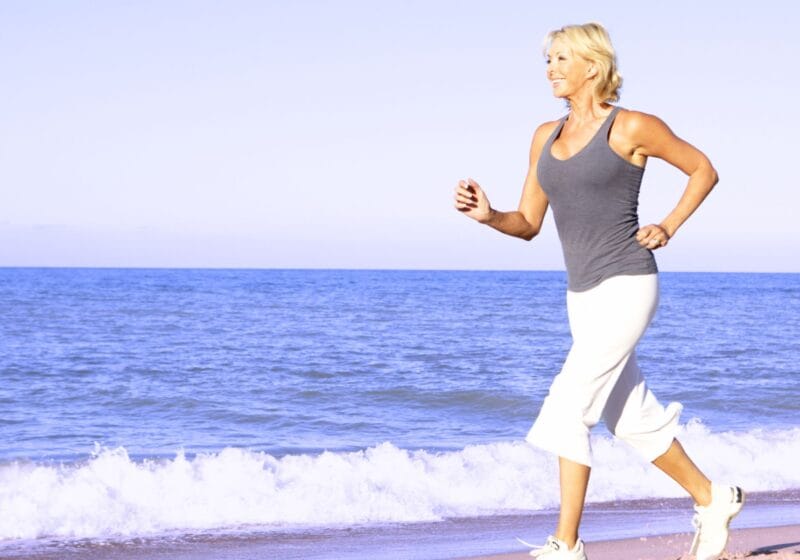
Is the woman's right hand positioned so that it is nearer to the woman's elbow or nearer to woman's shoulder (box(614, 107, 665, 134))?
the woman's elbow

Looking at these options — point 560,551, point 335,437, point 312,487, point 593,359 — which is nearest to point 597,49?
point 593,359

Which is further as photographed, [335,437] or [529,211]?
[335,437]

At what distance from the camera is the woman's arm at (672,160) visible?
344 cm

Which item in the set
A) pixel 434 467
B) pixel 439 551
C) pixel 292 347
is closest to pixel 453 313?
pixel 292 347

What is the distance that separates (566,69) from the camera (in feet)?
11.6

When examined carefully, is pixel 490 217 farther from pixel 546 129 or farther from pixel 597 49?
pixel 597 49

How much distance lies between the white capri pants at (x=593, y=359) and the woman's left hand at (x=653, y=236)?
11cm

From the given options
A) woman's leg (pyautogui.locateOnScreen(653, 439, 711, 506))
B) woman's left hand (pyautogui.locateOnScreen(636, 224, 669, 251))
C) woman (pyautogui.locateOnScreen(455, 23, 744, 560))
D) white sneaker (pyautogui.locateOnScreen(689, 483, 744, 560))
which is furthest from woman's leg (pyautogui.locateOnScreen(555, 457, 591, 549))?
woman's left hand (pyautogui.locateOnScreen(636, 224, 669, 251))

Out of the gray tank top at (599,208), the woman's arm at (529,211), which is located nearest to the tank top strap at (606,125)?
the gray tank top at (599,208)

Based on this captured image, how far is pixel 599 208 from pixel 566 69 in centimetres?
47

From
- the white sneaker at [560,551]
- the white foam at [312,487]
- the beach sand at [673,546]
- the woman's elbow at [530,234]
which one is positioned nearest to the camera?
the white sneaker at [560,551]

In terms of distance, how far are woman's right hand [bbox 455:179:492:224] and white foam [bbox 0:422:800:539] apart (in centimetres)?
318

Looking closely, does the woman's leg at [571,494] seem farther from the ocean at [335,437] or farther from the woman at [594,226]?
the ocean at [335,437]

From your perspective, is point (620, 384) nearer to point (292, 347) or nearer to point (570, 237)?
point (570, 237)
